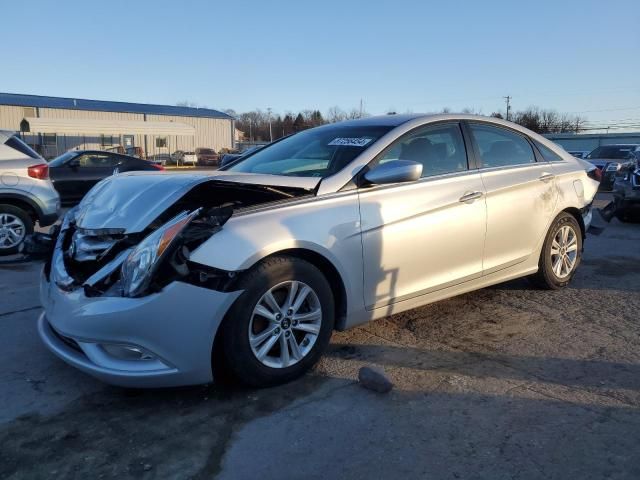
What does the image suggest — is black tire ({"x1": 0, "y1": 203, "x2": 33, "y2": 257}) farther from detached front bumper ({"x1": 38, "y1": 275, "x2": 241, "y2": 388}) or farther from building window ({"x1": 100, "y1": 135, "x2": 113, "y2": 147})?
building window ({"x1": 100, "y1": 135, "x2": 113, "y2": 147})

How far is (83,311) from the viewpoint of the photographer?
2.88 metres

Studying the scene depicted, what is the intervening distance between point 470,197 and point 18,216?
591 cm

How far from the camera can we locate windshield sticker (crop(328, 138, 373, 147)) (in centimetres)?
388

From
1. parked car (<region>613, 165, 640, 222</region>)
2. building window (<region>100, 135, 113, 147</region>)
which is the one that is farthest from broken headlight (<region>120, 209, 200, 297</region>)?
building window (<region>100, 135, 113, 147</region>)

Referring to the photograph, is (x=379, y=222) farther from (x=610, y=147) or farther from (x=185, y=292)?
(x=610, y=147)

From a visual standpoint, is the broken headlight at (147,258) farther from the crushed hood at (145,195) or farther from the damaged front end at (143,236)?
the crushed hood at (145,195)

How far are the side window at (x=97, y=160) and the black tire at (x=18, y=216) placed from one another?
6.33m

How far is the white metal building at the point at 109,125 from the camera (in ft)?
137

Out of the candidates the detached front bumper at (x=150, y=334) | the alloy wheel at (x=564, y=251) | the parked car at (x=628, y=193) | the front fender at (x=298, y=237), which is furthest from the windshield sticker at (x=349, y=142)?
the parked car at (x=628, y=193)

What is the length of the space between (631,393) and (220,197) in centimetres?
272

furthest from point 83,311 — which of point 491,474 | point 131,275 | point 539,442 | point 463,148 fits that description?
point 463,148

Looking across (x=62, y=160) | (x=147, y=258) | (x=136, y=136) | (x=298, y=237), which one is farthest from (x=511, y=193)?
(x=136, y=136)

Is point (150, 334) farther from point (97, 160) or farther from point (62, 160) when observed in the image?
point (97, 160)

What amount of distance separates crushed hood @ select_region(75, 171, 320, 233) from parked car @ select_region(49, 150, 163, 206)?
915cm
